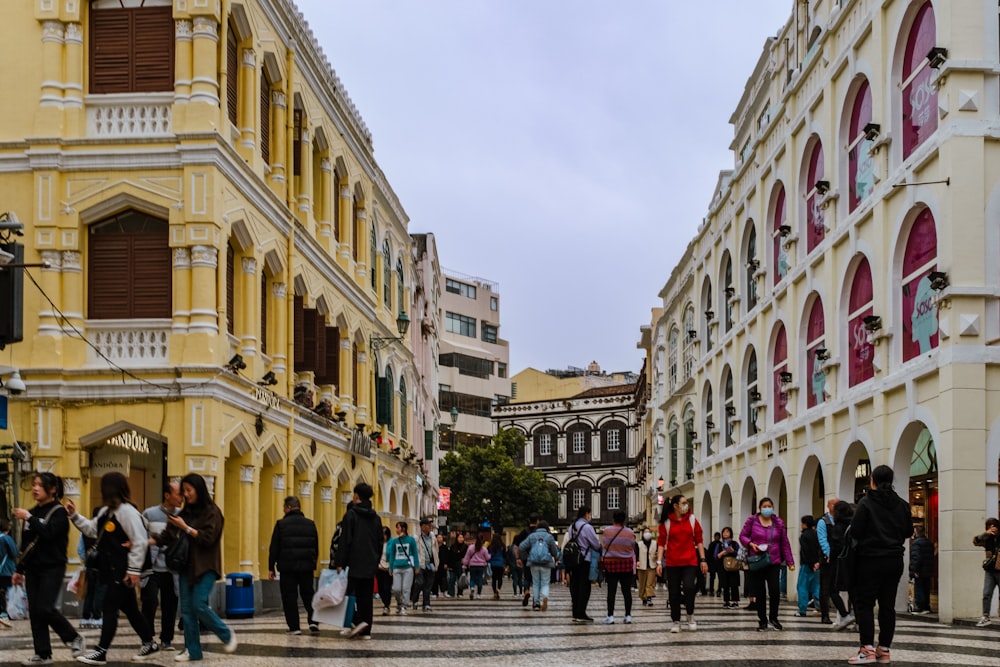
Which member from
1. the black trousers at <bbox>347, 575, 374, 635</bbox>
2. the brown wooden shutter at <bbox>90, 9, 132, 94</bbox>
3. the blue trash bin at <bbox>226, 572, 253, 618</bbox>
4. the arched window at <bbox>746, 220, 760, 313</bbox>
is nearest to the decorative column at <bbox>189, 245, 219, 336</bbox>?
the brown wooden shutter at <bbox>90, 9, 132, 94</bbox>

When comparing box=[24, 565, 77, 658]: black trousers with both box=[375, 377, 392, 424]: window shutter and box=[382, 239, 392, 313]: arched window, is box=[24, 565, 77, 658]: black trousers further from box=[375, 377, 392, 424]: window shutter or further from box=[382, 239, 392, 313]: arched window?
box=[382, 239, 392, 313]: arched window

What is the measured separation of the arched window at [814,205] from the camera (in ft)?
94.7

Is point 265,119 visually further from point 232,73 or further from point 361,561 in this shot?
point 361,561

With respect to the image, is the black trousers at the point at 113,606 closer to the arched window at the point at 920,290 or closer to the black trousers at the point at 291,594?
the black trousers at the point at 291,594

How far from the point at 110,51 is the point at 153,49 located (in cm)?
74

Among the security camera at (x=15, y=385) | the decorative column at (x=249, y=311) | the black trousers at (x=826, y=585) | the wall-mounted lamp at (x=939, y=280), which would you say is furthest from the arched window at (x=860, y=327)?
the security camera at (x=15, y=385)

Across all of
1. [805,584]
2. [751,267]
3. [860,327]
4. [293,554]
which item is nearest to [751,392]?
[751,267]

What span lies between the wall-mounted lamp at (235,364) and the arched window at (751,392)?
1655 cm

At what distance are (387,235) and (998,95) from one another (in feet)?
82.4

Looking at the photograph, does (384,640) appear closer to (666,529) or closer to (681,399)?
(666,529)

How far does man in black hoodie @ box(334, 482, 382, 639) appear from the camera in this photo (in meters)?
16.0

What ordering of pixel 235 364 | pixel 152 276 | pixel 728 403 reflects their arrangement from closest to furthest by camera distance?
pixel 152 276 → pixel 235 364 → pixel 728 403

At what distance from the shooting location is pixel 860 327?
25812mm

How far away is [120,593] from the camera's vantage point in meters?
12.3
